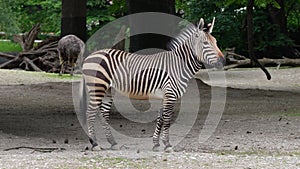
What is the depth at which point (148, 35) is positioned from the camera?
58.5ft

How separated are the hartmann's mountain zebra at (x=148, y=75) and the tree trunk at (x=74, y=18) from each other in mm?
12943

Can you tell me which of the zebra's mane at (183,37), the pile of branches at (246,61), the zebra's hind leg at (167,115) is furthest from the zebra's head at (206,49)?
the pile of branches at (246,61)

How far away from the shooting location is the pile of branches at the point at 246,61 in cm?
3038

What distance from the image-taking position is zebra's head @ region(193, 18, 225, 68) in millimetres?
8906

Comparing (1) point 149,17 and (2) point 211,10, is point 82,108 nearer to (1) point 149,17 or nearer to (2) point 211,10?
(1) point 149,17

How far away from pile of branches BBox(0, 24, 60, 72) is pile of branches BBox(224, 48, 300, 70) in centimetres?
767

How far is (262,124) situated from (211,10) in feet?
67.1

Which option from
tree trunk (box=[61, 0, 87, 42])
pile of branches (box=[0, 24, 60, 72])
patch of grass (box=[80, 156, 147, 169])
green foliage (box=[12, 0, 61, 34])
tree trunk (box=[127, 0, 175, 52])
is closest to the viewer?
patch of grass (box=[80, 156, 147, 169])

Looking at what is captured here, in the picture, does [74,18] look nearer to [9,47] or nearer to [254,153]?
[254,153]

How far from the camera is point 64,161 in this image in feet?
26.3

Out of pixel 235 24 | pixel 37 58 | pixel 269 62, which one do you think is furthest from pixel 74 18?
pixel 235 24

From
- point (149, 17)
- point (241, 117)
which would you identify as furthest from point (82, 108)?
point (149, 17)

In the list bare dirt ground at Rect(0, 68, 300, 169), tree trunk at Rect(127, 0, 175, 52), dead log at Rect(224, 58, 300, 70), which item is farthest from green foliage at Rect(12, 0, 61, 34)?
tree trunk at Rect(127, 0, 175, 52)

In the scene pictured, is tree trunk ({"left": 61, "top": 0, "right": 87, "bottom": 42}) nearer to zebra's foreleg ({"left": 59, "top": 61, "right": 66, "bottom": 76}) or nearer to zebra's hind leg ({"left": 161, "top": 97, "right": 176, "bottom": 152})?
zebra's foreleg ({"left": 59, "top": 61, "right": 66, "bottom": 76})
